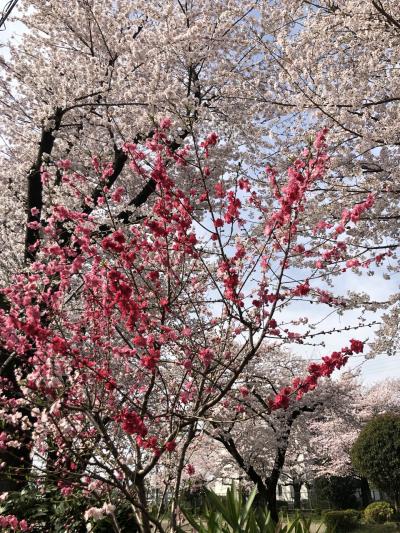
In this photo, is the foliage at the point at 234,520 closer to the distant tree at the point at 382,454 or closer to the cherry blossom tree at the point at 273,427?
the cherry blossom tree at the point at 273,427

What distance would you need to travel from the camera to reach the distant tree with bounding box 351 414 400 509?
16906 millimetres

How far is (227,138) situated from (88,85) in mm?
2962

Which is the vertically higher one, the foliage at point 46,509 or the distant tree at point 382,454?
the distant tree at point 382,454

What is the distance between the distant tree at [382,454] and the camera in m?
16.9

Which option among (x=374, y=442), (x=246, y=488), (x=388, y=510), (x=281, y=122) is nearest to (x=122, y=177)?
(x=281, y=122)

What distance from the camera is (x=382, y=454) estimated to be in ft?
55.9

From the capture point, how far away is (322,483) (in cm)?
2720

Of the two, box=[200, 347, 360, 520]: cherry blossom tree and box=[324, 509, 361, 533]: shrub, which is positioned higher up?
box=[200, 347, 360, 520]: cherry blossom tree

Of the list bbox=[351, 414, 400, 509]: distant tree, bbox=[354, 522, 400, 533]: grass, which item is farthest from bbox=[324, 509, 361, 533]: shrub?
bbox=[351, 414, 400, 509]: distant tree

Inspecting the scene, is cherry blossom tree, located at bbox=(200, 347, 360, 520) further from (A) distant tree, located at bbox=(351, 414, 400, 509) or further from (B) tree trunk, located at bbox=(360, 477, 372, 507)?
(B) tree trunk, located at bbox=(360, 477, 372, 507)

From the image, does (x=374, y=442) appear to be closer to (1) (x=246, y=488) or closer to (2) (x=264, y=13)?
(1) (x=246, y=488)

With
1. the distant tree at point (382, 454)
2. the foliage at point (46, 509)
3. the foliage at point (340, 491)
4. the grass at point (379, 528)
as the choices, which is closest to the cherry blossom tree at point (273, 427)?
the distant tree at point (382, 454)

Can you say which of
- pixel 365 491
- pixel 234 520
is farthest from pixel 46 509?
pixel 365 491

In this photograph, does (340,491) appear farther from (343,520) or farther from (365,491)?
(343,520)
